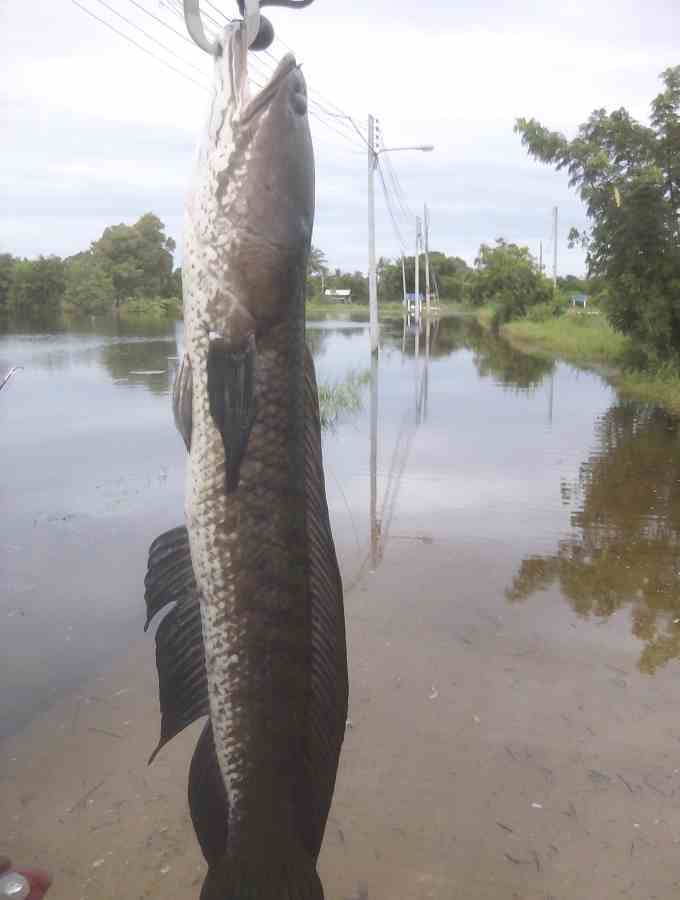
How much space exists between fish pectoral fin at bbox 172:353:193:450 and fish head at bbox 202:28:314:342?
130 millimetres

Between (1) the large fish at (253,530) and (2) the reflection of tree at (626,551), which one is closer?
(1) the large fish at (253,530)

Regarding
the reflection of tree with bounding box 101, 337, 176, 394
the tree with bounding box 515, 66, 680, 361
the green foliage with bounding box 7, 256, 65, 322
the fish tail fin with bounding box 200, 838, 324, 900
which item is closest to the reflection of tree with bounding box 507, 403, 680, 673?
the fish tail fin with bounding box 200, 838, 324, 900

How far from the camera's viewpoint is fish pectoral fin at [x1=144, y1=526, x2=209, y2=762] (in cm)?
180

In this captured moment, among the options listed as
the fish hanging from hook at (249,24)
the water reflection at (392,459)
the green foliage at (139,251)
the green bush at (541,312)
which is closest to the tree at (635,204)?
the water reflection at (392,459)

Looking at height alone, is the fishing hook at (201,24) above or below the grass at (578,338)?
above

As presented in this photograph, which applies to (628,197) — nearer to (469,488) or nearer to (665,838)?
(469,488)

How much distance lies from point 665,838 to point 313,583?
2632mm

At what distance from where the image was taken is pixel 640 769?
4.02 m

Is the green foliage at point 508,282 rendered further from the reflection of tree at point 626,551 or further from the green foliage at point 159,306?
the reflection of tree at point 626,551

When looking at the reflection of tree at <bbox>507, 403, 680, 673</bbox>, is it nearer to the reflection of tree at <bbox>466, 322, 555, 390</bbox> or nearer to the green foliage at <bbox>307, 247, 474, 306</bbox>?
the reflection of tree at <bbox>466, 322, 555, 390</bbox>

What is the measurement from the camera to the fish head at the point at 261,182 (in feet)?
5.26

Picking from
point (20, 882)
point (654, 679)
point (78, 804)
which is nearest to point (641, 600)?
point (654, 679)

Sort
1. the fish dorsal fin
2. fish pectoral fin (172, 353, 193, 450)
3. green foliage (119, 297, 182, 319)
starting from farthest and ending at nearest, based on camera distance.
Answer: green foliage (119, 297, 182, 319), the fish dorsal fin, fish pectoral fin (172, 353, 193, 450)

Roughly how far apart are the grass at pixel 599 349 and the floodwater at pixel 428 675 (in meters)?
7.23
